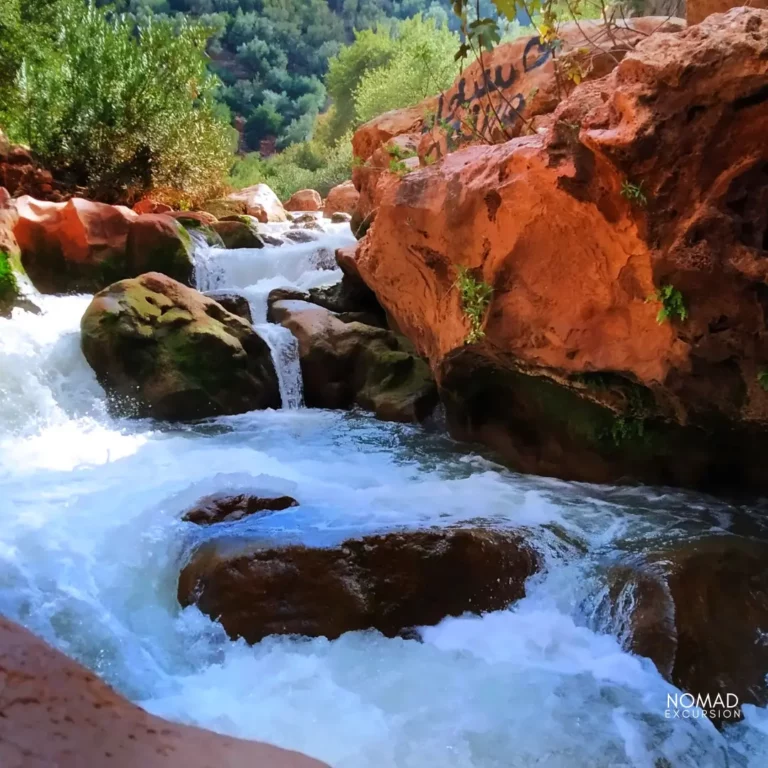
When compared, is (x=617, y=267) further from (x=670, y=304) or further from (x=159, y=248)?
(x=159, y=248)

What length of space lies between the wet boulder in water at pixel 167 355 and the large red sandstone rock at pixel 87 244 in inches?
60.3

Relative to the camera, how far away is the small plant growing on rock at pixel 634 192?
3.78m

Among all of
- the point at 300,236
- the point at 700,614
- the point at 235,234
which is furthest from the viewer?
the point at 300,236

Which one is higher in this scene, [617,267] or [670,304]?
[617,267]

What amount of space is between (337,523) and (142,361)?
3650 millimetres

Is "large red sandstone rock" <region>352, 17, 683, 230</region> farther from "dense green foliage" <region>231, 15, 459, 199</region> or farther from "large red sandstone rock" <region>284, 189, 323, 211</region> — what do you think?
"dense green foliage" <region>231, 15, 459, 199</region>

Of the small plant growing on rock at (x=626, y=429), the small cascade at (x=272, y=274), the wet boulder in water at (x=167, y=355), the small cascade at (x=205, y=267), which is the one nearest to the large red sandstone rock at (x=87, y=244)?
the small cascade at (x=205, y=267)

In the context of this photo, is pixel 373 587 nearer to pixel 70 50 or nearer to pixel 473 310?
pixel 473 310

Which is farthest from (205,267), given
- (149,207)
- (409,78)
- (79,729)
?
(409,78)

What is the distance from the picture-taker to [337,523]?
12.8 feet

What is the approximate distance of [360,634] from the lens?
10.6ft

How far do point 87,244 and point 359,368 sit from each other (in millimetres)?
3704

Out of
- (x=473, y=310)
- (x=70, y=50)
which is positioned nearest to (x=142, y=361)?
(x=473, y=310)

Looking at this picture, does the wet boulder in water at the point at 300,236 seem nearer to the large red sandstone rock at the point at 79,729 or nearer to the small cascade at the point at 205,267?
the small cascade at the point at 205,267
